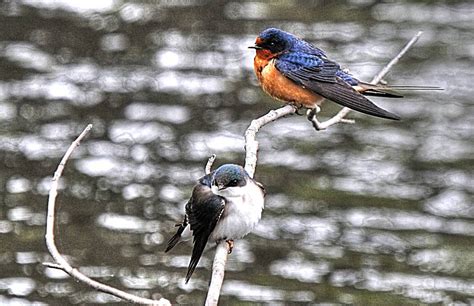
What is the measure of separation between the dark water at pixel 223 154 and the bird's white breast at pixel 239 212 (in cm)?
432

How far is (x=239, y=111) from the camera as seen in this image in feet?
47.7

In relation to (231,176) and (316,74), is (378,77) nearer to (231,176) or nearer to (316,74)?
(231,176)

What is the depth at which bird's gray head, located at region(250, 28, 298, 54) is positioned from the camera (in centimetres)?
866

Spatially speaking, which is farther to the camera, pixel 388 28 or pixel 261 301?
pixel 388 28

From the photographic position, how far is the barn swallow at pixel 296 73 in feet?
27.7

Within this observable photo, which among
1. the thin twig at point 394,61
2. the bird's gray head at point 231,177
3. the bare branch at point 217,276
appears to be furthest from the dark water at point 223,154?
the bare branch at point 217,276

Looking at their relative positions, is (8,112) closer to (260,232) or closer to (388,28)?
(260,232)

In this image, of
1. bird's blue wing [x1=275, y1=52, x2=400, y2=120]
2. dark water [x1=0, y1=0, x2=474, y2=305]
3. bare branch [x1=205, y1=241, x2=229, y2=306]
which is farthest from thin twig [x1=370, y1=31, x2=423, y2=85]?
dark water [x1=0, y1=0, x2=474, y2=305]

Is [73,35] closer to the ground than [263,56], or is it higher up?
closer to the ground

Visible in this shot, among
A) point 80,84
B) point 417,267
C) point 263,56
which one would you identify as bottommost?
point 417,267

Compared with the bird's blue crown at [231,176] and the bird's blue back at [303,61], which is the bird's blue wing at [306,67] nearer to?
the bird's blue back at [303,61]

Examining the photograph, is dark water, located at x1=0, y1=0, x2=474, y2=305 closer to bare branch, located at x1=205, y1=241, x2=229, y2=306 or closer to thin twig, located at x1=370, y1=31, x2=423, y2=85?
thin twig, located at x1=370, y1=31, x2=423, y2=85

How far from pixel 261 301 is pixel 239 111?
11.7 ft

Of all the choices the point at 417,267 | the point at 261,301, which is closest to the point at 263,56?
the point at 261,301
